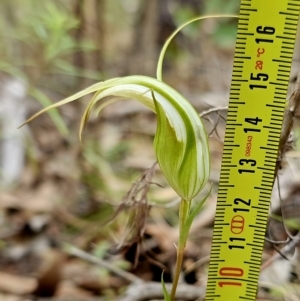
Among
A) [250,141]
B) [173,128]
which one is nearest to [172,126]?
[173,128]

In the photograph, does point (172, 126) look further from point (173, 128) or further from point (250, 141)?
point (250, 141)

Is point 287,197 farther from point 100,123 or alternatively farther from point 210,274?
point 100,123

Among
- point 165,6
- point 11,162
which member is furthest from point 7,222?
point 165,6
